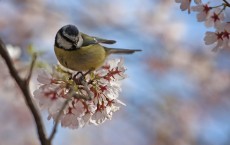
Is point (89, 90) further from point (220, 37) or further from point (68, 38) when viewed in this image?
point (220, 37)

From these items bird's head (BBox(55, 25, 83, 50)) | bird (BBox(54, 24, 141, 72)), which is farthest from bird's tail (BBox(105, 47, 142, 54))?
bird's head (BBox(55, 25, 83, 50))

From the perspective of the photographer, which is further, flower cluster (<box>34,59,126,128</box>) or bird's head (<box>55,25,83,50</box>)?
bird's head (<box>55,25,83,50</box>)

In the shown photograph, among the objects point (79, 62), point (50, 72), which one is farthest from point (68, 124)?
point (79, 62)

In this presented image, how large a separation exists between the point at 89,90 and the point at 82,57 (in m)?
0.53

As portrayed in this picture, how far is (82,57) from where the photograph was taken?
91.7 inches

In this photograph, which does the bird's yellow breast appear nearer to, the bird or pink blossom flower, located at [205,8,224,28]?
the bird

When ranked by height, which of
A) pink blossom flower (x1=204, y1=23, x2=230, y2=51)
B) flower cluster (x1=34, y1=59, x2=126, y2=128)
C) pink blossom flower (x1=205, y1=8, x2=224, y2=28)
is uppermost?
pink blossom flower (x1=205, y1=8, x2=224, y2=28)

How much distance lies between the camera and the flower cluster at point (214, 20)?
6.79 feet

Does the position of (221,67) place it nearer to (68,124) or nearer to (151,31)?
(151,31)

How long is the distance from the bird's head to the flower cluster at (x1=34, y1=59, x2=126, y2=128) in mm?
135

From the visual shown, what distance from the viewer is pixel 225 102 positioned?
5.97m

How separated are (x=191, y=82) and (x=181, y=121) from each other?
600 mm

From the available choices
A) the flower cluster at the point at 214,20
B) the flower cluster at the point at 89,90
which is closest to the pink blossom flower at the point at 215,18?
the flower cluster at the point at 214,20

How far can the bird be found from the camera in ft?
7.16
